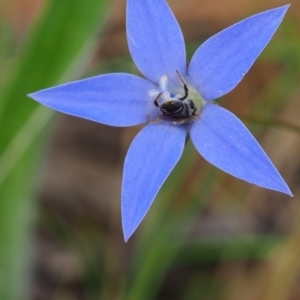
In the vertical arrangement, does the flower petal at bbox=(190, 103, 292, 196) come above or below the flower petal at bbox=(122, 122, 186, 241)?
below

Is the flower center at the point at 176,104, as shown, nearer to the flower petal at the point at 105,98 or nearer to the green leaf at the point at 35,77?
the flower petal at the point at 105,98

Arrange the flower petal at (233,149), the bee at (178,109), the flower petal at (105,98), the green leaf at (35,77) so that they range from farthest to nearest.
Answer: the green leaf at (35,77) < the bee at (178,109) < the flower petal at (105,98) < the flower petal at (233,149)

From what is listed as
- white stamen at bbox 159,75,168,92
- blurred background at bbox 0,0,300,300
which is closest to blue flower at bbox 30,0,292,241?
white stamen at bbox 159,75,168,92

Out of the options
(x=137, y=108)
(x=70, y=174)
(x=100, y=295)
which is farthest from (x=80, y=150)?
(x=137, y=108)

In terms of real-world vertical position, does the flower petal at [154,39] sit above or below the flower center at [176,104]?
above

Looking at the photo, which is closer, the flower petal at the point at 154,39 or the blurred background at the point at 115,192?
the flower petal at the point at 154,39

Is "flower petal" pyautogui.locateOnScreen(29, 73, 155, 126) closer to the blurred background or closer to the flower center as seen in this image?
the flower center

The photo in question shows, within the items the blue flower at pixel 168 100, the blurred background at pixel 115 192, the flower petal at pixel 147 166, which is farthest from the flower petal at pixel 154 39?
the blurred background at pixel 115 192
